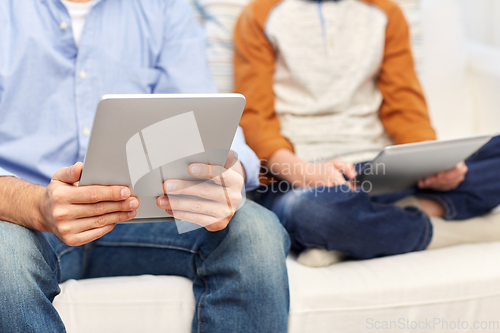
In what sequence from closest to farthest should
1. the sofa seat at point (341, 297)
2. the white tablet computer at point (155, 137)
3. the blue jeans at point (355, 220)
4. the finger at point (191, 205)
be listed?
the white tablet computer at point (155, 137) → the finger at point (191, 205) → the sofa seat at point (341, 297) → the blue jeans at point (355, 220)

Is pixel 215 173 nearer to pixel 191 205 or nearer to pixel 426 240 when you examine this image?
pixel 191 205

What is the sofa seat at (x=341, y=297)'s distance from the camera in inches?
27.6

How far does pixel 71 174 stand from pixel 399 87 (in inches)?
→ 35.6

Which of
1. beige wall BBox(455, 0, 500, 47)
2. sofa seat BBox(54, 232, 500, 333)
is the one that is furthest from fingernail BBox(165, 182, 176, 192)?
beige wall BBox(455, 0, 500, 47)

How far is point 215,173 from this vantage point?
57 centimetres

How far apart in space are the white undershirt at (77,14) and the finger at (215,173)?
46 cm

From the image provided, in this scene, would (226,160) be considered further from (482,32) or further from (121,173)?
(482,32)

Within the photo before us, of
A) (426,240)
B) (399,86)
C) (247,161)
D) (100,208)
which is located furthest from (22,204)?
(399,86)

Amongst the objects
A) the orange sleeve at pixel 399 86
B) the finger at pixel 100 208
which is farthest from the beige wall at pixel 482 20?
the finger at pixel 100 208

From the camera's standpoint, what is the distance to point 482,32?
5.77ft

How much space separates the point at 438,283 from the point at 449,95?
778 millimetres

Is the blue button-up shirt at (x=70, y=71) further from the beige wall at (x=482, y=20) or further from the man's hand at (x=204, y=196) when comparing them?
Result: the beige wall at (x=482, y=20)

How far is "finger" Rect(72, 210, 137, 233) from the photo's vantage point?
1.82ft

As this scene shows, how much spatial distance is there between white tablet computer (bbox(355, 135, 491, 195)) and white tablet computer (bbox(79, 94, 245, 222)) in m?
0.35
